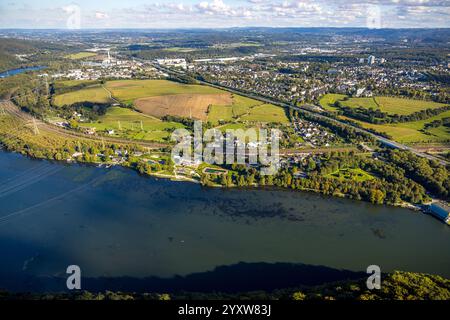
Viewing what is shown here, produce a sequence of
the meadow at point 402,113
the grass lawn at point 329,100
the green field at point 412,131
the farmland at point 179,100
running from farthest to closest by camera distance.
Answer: the grass lawn at point 329,100, the farmland at point 179,100, the meadow at point 402,113, the green field at point 412,131

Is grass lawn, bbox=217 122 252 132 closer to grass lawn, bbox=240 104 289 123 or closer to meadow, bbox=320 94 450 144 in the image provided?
grass lawn, bbox=240 104 289 123

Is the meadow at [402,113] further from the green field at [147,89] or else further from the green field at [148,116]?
the green field at [147,89]

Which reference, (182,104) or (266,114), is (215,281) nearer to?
(266,114)

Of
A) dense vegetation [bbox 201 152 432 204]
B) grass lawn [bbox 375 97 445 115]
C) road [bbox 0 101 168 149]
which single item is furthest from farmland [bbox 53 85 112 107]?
grass lawn [bbox 375 97 445 115]

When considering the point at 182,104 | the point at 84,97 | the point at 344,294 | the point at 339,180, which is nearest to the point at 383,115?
the point at 339,180

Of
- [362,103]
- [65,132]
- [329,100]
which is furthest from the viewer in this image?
[329,100]

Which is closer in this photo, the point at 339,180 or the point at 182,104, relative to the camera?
the point at 339,180

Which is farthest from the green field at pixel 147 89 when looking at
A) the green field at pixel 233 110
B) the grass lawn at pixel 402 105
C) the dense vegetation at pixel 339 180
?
the dense vegetation at pixel 339 180
